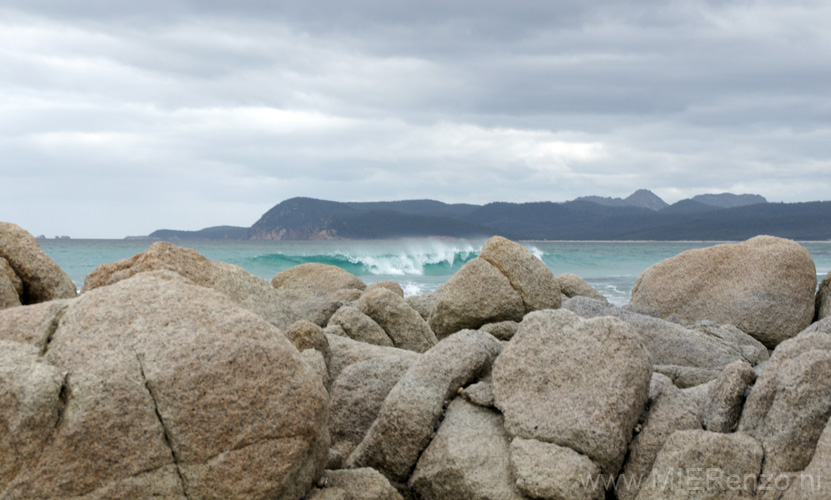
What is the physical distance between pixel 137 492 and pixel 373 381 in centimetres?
241

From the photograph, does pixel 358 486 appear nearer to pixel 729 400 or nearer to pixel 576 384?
pixel 576 384

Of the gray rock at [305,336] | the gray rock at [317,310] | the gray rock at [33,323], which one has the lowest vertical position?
the gray rock at [317,310]

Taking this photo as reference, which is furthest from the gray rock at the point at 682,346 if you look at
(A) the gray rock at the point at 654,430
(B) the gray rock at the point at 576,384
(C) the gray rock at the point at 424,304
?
(C) the gray rock at the point at 424,304

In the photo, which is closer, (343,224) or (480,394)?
(480,394)

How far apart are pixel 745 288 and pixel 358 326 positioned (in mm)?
6762

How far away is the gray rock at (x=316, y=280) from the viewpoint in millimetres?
15016

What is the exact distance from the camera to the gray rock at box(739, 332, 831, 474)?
424 centimetres

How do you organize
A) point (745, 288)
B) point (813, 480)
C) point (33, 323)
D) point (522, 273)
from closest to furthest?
point (813, 480), point (33, 323), point (522, 273), point (745, 288)

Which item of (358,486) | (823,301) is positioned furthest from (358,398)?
(823,301)

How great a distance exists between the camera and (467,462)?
480 cm

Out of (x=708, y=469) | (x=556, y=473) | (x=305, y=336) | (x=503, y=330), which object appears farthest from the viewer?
(x=503, y=330)

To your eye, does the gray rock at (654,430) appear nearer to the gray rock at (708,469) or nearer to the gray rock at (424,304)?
the gray rock at (708,469)

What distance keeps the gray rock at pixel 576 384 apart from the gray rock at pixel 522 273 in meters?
4.55

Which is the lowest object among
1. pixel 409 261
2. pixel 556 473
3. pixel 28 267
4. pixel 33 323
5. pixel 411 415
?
pixel 409 261
